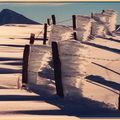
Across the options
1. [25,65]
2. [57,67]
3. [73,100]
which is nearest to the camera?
[73,100]

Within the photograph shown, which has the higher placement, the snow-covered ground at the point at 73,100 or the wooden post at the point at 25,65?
the wooden post at the point at 25,65

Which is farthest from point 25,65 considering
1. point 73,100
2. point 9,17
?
point 9,17

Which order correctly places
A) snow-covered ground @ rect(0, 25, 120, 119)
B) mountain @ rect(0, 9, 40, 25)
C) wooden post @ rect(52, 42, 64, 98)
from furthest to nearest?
mountain @ rect(0, 9, 40, 25) < wooden post @ rect(52, 42, 64, 98) < snow-covered ground @ rect(0, 25, 120, 119)

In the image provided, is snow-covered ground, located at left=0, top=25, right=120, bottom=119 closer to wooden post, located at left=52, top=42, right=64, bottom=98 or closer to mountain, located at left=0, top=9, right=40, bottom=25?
wooden post, located at left=52, top=42, right=64, bottom=98

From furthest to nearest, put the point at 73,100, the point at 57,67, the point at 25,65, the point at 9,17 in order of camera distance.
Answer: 1. the point at 9,17
2. the point at 25,65
3. the point at 57,67
4. the point at 73,100

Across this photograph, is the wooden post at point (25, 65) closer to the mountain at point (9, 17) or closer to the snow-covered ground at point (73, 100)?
the snow-covered ground at point (73, 100)

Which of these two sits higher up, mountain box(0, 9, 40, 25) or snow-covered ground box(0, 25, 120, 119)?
snow-covered ground box(0, 25, 120, 119)

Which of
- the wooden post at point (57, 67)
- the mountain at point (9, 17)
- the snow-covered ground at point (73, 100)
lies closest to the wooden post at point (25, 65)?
the snow-covered ground at point (73, 100)

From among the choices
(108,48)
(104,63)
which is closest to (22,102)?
(104,63)

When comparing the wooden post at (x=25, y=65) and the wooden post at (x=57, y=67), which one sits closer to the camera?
the wooden post at (x=57, y=67)

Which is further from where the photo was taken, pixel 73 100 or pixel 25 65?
pixel 25 65

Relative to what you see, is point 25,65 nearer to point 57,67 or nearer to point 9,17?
point 57,67

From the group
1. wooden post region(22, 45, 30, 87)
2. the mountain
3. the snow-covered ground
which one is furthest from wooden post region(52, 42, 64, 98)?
the mountain

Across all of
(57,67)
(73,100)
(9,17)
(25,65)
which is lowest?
(9,17)
